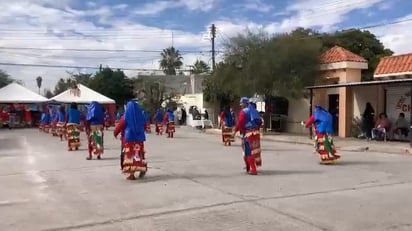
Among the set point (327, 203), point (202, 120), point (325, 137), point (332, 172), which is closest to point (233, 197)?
point (327, 203)

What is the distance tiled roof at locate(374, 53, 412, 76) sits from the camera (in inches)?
1032

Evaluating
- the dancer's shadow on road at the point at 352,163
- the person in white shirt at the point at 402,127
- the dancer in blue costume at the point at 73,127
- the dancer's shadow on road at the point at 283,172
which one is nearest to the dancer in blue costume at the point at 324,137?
the dancer's shadow on road at the point at 352,163

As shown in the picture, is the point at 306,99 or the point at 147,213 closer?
the point at 147,213

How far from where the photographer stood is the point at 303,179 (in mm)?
11930

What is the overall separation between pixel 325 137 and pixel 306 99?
1794cm

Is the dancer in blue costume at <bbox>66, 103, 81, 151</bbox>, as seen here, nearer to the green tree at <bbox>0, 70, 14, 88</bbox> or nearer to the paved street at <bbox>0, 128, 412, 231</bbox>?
the paved street at <bbox>0, 128, 412, 231</bbox>

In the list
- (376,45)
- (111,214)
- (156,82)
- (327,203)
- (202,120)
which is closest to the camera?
(111,214)

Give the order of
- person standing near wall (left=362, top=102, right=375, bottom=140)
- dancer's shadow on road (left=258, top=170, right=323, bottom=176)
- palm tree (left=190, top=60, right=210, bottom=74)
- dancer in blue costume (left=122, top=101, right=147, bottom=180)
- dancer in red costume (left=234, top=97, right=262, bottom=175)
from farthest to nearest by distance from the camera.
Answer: palm tree (left=190, top=60, right=210, bottom=74), person standing near wall (left=362, top=102, right=375, bottom=140), dancer in red costume (left=234, top=97, right=262, bottom=175), dancer's shadow on road (left=258, top=170, right=323, bottom=176), dancer in blue costume (left=122, top=101, right=147, bottom=180)

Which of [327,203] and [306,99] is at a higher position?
[306,99]

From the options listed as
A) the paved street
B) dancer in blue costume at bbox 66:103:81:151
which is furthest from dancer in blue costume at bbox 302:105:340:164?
dancer in blue costume at bbox 66:103:81:151

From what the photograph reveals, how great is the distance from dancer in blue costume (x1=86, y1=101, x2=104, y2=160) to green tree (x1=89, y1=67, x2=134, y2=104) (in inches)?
1972

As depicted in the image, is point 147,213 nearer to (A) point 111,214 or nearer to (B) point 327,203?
(A) point 111,214

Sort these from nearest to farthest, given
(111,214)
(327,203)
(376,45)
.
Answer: (111,214)
(327,203)
(376,45)

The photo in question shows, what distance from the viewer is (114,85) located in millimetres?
68125
